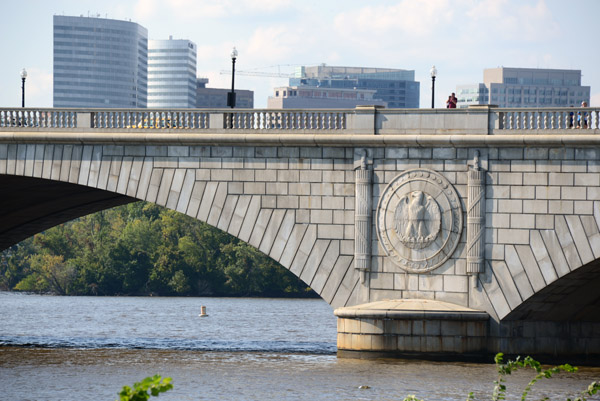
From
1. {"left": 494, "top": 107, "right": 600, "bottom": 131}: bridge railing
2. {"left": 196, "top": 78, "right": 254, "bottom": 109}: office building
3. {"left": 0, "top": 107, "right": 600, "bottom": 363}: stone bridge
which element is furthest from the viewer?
{"left": 196, "top": 78, "right": 254, "bottom": 109}: office building

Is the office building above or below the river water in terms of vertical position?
above

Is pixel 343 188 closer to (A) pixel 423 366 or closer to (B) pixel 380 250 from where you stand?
(B) pixel 380 250

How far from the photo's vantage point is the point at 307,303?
83500mm

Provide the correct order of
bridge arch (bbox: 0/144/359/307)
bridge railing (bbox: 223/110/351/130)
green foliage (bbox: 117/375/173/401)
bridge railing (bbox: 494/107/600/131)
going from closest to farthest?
green foliage (bbox: 117/375/173/401) < bridge railing (bbox: 494/107/600/131) < bridge arch (bbox: 0/144/359/307) < bridge railing (bbox: 223/110/351/130)

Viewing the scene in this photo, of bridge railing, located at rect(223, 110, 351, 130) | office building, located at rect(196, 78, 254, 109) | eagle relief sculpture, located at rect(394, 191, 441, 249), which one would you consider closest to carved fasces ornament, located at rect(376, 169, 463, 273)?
eagle relief sculpture, located at rect(394, 191, 441, 249)

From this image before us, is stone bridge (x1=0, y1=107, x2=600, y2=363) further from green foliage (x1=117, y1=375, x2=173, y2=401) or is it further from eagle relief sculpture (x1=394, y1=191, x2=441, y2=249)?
green foliage (x1=117, y1=375, x2=173, y2=401)

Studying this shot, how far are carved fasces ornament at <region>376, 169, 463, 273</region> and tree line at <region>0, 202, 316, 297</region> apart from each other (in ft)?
187

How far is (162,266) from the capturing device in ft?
308

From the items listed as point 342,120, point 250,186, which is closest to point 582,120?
point 342,120

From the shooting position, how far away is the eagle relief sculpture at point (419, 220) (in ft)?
112

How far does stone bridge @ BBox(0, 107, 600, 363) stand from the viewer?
1316 inches

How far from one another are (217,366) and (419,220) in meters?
7.10

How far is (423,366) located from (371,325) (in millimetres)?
2029

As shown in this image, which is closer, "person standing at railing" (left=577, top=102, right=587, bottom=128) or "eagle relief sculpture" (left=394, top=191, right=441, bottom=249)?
"person standing at railing" (left=577, top=102, right=587, bottom=128)
